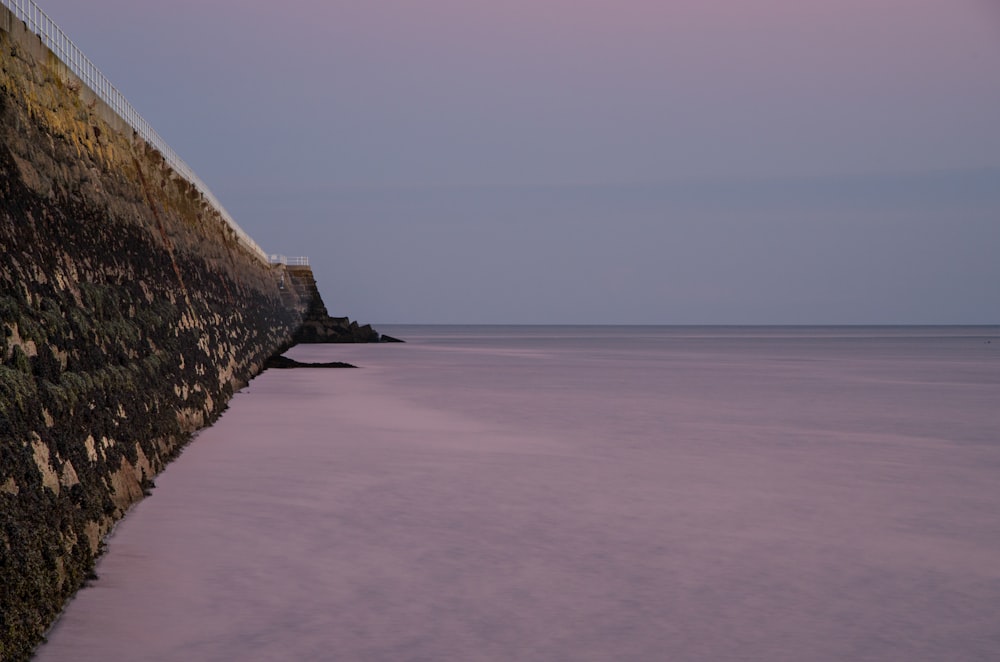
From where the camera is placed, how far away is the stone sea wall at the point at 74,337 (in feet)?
18.5

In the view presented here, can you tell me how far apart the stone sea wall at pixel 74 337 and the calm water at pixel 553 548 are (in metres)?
0.39

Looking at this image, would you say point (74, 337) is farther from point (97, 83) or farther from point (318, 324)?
point (318, 324)

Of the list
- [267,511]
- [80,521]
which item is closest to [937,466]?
[267,511]

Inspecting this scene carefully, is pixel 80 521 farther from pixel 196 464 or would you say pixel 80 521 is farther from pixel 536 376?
pixel 536 376

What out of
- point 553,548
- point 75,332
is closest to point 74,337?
point 75,332

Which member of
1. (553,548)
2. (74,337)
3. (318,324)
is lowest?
(553,548)

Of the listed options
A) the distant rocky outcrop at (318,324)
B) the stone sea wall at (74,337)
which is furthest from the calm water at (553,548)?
the distant rocky outcrop at (318,324)

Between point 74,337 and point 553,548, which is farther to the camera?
point 553,548

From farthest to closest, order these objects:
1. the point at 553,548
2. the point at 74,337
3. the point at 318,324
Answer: the point at 318,324 → the point at 553,548 → the point at 74,337

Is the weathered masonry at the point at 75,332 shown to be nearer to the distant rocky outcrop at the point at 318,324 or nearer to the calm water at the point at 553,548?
the calm water at the point at 553,548

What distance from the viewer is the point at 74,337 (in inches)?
301

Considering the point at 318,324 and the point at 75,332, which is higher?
the point at 318,324

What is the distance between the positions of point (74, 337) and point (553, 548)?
367 cm

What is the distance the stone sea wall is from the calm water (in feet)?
1.28
